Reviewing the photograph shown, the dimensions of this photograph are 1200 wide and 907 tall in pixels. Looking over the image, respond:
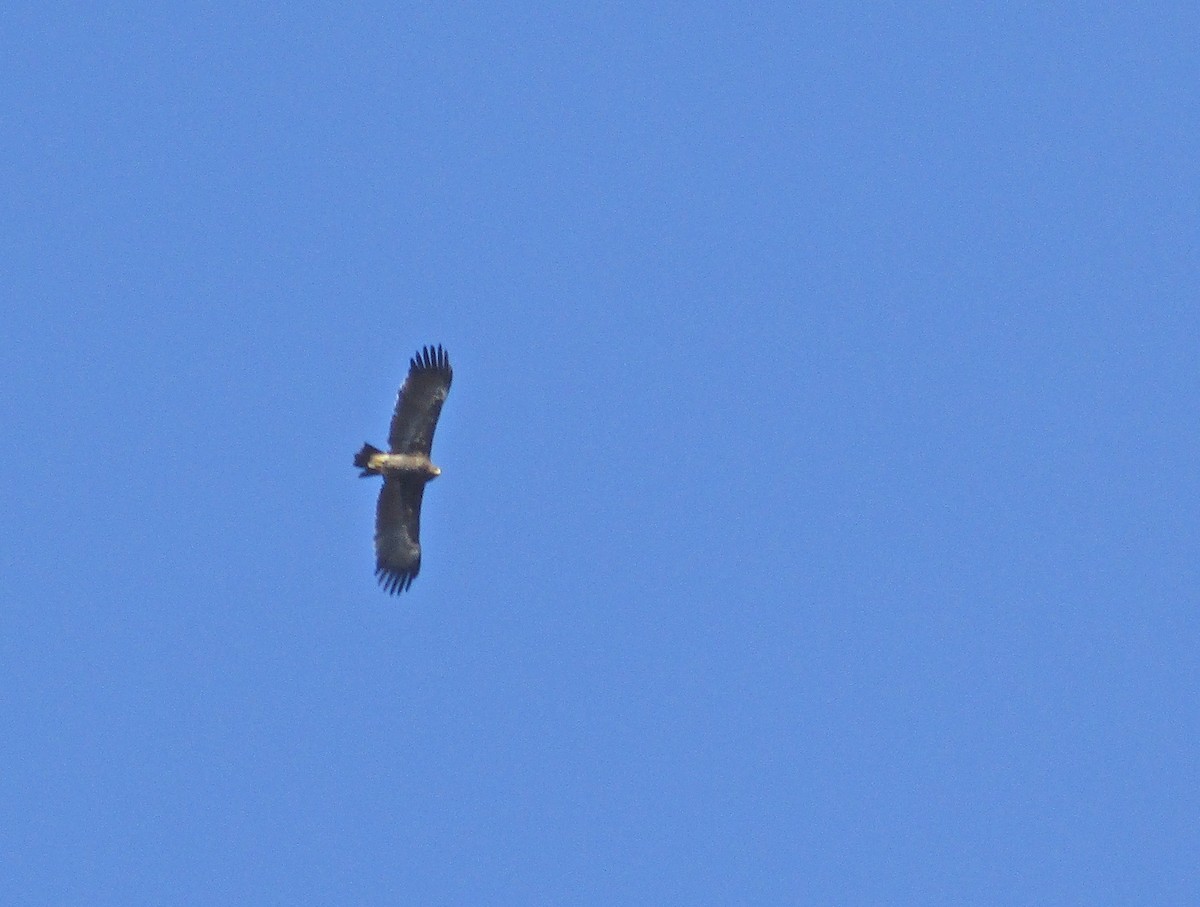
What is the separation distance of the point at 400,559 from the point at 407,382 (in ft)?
10.5

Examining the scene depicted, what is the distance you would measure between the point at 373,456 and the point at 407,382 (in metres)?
1.38

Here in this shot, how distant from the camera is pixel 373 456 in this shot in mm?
46188

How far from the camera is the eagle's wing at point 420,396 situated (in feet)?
152

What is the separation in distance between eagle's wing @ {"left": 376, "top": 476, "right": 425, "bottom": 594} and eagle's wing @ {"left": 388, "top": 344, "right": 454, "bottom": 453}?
3.16 ft

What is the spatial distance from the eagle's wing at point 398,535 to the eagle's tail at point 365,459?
0.90 metres

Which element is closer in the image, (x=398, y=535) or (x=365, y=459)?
(x=365, y=459)

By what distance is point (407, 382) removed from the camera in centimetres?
4647

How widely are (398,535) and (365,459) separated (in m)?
1.97

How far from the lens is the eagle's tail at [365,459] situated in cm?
4603

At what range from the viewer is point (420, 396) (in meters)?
46.5

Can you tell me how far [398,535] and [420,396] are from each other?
2.59 meters

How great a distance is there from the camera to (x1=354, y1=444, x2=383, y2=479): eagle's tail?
1812 inches

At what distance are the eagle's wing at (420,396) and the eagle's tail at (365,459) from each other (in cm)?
41

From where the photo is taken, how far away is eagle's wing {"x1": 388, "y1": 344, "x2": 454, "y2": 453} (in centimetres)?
4647
